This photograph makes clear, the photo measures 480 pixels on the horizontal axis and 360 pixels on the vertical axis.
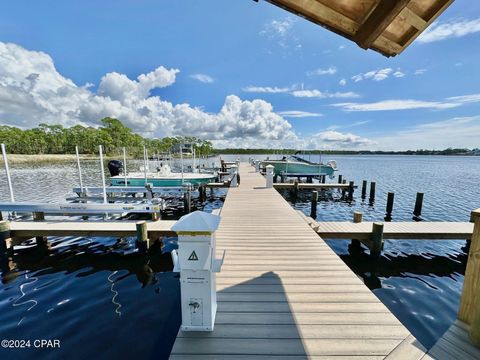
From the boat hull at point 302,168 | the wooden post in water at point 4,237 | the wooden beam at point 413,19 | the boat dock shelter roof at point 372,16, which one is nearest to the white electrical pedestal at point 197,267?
the boat dock shelter roof at point 372,16

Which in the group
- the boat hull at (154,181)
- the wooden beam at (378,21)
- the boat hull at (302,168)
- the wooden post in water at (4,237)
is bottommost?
the wooden post in water at (4,237)

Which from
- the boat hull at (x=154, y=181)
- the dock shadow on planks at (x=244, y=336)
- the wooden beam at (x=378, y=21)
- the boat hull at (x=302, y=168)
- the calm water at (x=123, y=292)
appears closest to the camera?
the wooden beam at (x=378, y=21)

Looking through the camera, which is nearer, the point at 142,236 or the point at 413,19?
the point at 413,19

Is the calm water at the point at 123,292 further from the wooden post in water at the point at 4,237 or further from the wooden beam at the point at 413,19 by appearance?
the wooden beam at the point at 413,19

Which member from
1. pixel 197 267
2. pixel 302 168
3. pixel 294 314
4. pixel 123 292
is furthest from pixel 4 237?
pixel 302 168

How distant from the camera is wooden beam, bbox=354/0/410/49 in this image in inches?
70.4

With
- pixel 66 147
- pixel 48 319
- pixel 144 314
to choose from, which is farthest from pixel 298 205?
pixel 66 147

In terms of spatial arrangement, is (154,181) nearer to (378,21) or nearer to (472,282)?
(378,21)

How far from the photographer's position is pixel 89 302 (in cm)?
468

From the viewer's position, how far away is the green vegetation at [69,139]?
64875mm

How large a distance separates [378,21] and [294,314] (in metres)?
3.21

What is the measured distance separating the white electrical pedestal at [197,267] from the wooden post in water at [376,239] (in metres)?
5.88

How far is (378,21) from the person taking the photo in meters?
1.93

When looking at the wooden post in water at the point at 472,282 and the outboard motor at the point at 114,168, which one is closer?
the wooden post in water at the point at 472,282
